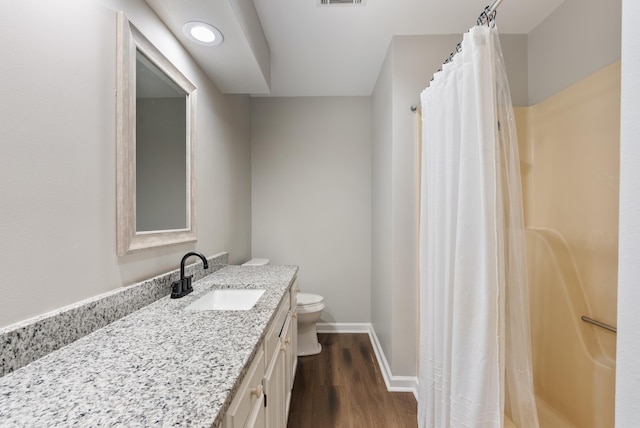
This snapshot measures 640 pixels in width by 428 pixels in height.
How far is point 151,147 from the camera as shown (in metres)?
1.35

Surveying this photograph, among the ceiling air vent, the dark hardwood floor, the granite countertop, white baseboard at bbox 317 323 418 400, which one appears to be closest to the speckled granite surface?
the granite countertop

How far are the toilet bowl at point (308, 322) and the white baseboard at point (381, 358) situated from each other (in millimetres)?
448

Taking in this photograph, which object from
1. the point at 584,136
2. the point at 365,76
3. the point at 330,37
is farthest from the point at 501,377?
the point at 365,76

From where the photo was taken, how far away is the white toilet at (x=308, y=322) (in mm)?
2463

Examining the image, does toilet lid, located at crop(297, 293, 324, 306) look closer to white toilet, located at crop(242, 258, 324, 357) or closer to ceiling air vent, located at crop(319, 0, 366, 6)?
white toilet, located at crop(242, 258, 324, 357)

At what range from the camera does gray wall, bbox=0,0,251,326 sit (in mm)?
743

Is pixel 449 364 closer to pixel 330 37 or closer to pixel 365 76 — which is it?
pixel 330 37

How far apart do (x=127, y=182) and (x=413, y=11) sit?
1.96 m

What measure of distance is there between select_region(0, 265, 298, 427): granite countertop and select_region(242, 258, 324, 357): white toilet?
1.43 m

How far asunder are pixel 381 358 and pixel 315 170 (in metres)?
1.97

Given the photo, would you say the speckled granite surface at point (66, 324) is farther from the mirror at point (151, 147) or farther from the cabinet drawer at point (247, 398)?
the cabinet drawer at point (247, 398)

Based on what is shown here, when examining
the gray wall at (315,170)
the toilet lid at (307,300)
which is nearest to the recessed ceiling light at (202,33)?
the gray wall at (315,170)

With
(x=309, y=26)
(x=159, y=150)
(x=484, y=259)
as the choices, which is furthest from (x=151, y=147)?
(x=484, y=259)

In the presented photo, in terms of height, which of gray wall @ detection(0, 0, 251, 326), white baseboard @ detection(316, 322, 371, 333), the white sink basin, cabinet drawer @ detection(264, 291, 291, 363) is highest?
gray wall @ detection(0, 0, 251, 326)
